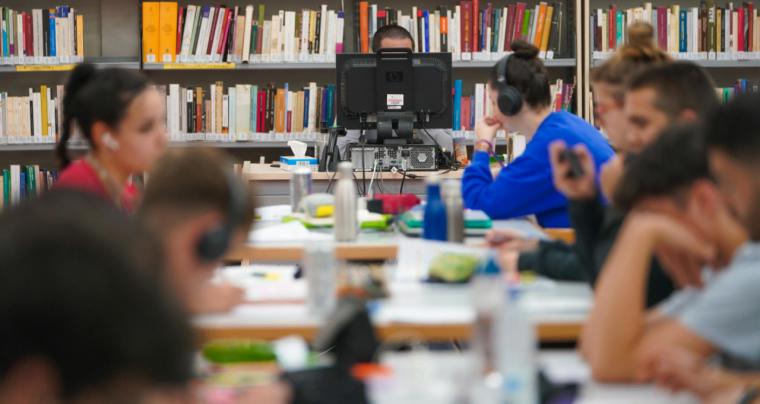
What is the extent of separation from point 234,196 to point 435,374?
45cm

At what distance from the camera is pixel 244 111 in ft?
17.6

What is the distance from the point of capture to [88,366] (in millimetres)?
587

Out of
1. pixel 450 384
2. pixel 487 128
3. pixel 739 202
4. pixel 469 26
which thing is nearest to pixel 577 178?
pixel 739 202

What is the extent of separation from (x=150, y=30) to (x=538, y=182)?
2.74 meters

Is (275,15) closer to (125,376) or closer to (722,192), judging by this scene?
(722,192)

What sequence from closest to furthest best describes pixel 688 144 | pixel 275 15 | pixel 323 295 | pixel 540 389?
pixel 540 389 < pixel 688 144 < pixel 323 295 < pixel 275 15

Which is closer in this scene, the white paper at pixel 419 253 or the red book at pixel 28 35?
the white paper at pixel 419 253

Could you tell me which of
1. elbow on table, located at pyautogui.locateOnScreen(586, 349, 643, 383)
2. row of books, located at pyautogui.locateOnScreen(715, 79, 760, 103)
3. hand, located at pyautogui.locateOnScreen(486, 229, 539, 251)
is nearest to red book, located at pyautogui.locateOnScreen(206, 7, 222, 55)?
row of books, located at pyautogui.locateOnScreen(715, 79, 760, 103)

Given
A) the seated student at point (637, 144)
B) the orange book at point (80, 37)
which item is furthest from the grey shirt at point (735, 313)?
the orange book at point (80, 37)

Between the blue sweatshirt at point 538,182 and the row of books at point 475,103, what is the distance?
84.7 inches

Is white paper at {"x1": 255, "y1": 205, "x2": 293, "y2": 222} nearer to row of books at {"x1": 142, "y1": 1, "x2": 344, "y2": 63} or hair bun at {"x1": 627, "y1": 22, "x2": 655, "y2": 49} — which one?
hair bun at {"x1": 627, "y1": 22, "x2": 655, "y2": 49}

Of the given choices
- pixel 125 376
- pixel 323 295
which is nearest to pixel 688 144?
pixel 323 295

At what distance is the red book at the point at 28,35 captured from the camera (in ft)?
17.3

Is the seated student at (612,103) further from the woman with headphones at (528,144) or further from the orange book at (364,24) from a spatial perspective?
the orange book at (364,24)
